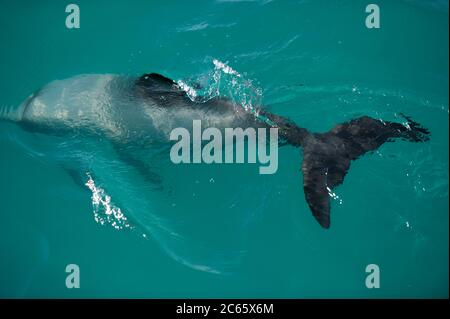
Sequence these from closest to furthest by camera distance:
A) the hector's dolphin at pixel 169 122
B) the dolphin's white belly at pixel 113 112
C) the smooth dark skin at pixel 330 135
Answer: the smooth dark skin at pixel 330 135 < the hector's dolphin at pixel 169 122 < the dolphin's white belly at pixel 113 112

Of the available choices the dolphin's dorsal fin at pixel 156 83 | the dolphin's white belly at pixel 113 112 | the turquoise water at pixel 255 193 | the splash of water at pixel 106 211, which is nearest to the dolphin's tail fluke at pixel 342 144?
the turquoise water at pixel 255 193

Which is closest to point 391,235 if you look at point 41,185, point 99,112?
point 99,112

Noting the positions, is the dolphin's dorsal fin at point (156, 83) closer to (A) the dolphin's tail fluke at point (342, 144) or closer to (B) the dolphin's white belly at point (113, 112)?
(B) the dolphin's white belly at point (113, 112)

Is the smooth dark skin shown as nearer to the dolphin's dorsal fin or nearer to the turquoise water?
the dolphin's dorsal fin

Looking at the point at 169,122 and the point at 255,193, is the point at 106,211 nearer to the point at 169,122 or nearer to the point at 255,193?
the point at 169,122

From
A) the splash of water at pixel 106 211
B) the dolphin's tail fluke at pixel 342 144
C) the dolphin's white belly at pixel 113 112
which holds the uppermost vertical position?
the dolphin's white belly at pixel 113 112

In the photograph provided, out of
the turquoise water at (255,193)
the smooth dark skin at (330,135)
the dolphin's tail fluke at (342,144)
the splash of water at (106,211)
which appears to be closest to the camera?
the dolphin's tail fluke at (342,144)

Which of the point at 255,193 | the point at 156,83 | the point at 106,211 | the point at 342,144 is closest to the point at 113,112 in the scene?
the point at 156,83

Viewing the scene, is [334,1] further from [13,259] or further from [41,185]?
[13,259]

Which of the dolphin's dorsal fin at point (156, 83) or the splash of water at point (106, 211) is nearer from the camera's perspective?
the dolphin's dorsal fin at point (156, 83)

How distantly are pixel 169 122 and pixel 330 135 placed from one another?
260 centimetres

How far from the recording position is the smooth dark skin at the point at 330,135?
21.2 feet

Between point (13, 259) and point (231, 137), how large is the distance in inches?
166

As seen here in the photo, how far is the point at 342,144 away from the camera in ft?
22.0
